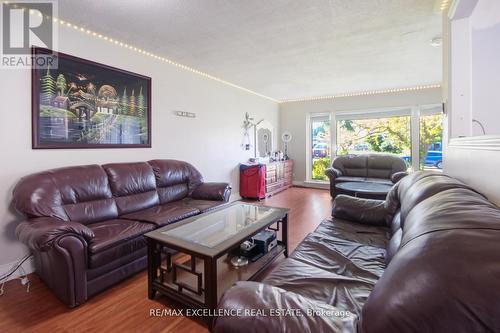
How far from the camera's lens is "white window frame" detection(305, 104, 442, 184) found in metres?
5.34

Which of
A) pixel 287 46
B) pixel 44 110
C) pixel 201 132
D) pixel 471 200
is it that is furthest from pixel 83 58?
pixel 471 200

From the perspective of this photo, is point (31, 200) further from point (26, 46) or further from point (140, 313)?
point (26, 46)

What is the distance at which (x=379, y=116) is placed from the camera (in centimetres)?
577

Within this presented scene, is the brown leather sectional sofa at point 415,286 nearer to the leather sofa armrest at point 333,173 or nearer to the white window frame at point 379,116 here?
the leather sofa armrest at point 333,173

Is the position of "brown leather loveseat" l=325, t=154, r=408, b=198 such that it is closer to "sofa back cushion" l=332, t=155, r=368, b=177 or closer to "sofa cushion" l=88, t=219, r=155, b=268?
"sofa back cushion" l=332, t=155, r=368, b=177

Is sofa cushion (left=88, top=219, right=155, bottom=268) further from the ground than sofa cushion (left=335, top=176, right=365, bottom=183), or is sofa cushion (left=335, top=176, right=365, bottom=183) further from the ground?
sofa cushion (left=335, top=176, right=365, bottom=183)

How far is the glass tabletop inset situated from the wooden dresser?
280 centimetres

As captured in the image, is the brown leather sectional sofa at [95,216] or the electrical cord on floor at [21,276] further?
the electrical cord on floor at [21,276]

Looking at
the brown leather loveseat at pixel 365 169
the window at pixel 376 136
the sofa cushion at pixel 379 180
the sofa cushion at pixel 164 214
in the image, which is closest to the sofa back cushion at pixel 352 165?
the brown leather loveseat at pixel 365 169

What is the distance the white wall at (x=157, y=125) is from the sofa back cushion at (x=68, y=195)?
0.25 m

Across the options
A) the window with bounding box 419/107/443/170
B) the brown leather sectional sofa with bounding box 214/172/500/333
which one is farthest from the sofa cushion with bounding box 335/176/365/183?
→ the brown leather sectional sofa with bounding box 214/172/500/333

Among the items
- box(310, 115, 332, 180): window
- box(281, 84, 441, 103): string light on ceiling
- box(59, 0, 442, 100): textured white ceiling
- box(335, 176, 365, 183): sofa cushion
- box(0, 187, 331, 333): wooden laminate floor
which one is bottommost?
box(0, 187, 331, 333): wooden laminate floor

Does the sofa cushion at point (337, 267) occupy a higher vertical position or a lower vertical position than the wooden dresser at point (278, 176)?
lower

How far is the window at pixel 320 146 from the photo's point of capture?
6.46 meters
